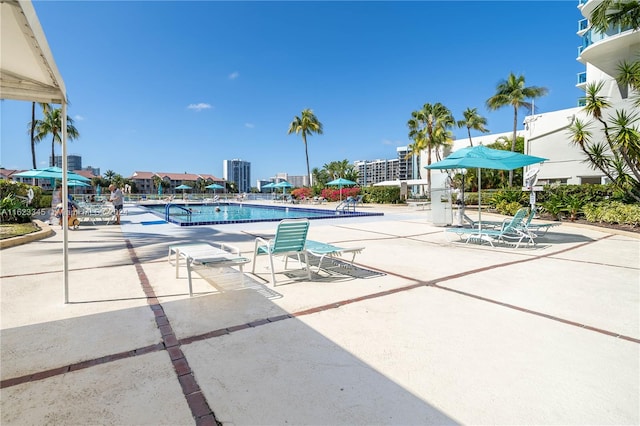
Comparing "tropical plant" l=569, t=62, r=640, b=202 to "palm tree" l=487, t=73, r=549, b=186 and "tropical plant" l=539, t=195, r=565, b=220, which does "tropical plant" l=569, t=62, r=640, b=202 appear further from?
"palm tree" l=487, t=73, r=549, b=186

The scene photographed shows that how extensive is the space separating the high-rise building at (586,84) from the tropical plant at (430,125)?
984cm

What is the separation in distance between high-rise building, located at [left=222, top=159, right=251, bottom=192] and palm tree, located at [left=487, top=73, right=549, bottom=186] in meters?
134

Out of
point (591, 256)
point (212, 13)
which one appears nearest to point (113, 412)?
point (591, 256)

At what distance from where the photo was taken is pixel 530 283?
15.9 feet

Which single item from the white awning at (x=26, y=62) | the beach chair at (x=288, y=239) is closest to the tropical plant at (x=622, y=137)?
the beach chair at (x=288, y=239)

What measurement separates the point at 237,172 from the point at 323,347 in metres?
166

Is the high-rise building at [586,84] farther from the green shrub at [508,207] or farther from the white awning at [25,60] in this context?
the white awning at [25,60]

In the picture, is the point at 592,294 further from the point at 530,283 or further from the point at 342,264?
the point at 342,264

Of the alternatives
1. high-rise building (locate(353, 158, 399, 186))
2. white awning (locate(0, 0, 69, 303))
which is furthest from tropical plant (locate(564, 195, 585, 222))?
high-rise building (locate(353, 158, 399, 186))

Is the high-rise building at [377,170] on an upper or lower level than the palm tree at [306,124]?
upper

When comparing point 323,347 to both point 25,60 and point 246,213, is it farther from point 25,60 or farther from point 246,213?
point 246,213

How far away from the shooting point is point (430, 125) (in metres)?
34.5

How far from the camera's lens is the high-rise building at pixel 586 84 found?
1864 cm

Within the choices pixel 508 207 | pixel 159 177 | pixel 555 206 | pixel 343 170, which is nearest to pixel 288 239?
pixel 555 206
